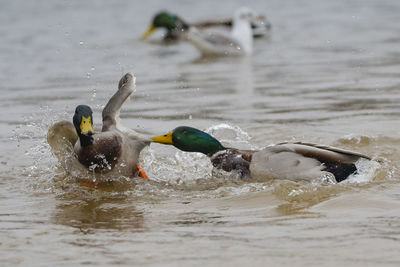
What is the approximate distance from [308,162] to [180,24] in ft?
34.2

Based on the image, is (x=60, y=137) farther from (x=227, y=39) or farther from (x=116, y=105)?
(x=227, y=39)

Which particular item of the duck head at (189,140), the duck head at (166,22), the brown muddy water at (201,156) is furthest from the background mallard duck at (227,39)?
the duck head at (189,140)

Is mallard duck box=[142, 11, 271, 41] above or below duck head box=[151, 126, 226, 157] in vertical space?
above

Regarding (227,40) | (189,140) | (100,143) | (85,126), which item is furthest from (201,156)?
(227,40)

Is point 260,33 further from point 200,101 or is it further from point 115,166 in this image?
point 115,166

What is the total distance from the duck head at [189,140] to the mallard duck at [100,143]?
23cm

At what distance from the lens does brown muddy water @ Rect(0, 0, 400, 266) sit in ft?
13.9

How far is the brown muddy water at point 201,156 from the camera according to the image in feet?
13.9

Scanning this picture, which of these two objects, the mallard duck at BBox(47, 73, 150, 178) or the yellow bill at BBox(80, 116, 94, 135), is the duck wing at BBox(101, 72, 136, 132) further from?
the yellow bill at BBox(80, 116, 94, 135)

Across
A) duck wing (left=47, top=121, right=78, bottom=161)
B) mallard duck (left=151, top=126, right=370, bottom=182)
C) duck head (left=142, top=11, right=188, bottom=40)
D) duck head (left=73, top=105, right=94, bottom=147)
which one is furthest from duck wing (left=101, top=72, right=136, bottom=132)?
duck head (left=142, top=11, right=188, bottom=40)

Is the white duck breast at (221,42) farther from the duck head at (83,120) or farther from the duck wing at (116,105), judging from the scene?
the duck head at (83,120)

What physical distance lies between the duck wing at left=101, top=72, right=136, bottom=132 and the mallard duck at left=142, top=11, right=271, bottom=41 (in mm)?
8416

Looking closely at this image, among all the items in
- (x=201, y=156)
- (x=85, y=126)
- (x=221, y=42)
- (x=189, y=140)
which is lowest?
(x=201, y=156)

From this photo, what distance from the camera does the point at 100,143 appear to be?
6.16 metres
